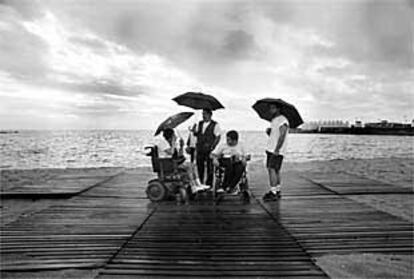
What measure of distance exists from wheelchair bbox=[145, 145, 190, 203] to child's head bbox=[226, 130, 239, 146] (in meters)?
0.88

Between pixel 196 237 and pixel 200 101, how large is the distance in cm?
334

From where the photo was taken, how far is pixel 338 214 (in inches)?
224

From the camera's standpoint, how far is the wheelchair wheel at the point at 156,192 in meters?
6.74

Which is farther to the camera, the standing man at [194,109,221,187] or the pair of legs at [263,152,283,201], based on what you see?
the standing man at [194,109,221,187]

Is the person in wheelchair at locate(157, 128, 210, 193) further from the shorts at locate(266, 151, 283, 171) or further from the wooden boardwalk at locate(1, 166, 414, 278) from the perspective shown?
the shorts at locate(266, 151, 283, 171)

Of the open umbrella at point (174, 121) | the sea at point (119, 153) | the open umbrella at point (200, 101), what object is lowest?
the sea at point (119, 153)

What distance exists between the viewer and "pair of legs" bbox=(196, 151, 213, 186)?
7391 millimetres

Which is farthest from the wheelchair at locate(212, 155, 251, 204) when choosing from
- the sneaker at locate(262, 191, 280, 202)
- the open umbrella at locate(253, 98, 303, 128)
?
the open umbrella at locate(253, 98, 303, 128)

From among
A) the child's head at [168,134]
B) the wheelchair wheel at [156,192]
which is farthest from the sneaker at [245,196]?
the child's head at [168,134]

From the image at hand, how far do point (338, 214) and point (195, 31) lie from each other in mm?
4677

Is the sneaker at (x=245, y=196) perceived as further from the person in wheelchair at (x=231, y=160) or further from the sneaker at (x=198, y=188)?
the sneaker at (x=198, y=188)

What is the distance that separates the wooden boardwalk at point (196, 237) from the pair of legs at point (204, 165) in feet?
3.13

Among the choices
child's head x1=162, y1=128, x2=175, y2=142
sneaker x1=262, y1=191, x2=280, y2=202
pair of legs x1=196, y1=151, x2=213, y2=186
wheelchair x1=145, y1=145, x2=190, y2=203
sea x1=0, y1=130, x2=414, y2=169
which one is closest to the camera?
child's head x1=162, y1=128, x2=175, y2=142

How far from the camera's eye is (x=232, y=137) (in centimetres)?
656
